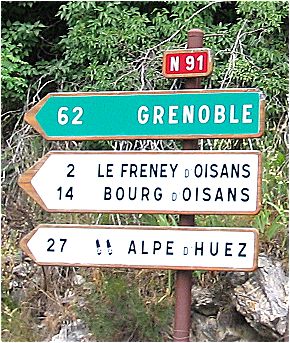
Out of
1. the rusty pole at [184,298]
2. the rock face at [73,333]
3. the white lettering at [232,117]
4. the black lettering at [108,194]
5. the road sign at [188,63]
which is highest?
the road sign at [188,63]

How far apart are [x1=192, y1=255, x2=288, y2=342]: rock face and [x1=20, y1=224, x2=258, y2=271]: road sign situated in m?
1.10

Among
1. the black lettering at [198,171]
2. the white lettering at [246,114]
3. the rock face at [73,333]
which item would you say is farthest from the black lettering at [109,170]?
the rock face at [73,333]

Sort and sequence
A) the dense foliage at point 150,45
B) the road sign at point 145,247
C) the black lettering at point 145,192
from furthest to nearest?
1. the dense foliage at point 150,45
2. the black lettering at point 145,192
3. the road sign at point 145,247

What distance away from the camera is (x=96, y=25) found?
17.0 ft

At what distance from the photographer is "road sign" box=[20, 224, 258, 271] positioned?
2494mm

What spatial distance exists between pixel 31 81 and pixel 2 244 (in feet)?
5.63

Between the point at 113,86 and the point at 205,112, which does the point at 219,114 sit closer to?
the point at 205,112

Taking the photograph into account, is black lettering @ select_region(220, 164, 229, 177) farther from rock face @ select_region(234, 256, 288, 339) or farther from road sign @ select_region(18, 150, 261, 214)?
rock face @ select_region(234, 256, 288, 339)

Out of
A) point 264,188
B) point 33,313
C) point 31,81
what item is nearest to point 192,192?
point 264,188

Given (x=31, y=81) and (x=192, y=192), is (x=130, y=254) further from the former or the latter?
(x=31, y=81)

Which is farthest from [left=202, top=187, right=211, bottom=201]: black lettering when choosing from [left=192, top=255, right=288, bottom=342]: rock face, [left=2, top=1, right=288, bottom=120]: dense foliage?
[left=2, top=1, right=288, bottom=120]: dense foliage

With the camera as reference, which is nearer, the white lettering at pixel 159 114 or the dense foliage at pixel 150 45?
the white lettering at pixel 159 114

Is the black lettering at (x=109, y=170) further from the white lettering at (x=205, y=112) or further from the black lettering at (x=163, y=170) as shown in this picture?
the white lettering at (x=205, y=112)

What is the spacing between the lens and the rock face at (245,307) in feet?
11.4
